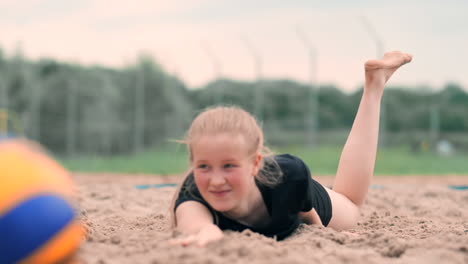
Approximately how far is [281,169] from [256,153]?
9.0 inches

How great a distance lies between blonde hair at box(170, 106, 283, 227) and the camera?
2510mm

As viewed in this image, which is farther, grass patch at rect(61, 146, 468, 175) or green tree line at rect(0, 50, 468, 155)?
green tree line at rect(0, 50, 468, 155)

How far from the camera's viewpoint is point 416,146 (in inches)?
656

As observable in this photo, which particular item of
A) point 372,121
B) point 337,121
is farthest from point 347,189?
point 337,121

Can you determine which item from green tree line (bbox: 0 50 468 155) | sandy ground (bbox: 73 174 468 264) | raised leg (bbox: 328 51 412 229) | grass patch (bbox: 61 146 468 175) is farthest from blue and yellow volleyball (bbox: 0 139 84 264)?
green tree line (bbox: 0 50 468 155)

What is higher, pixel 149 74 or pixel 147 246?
pixel 149 74

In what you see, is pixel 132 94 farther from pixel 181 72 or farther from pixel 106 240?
pixel 106 240

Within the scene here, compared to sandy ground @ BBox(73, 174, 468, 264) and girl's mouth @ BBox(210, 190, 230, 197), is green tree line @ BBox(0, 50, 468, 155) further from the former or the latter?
girl's mouth @ BBox(210, 190, 230, 197)

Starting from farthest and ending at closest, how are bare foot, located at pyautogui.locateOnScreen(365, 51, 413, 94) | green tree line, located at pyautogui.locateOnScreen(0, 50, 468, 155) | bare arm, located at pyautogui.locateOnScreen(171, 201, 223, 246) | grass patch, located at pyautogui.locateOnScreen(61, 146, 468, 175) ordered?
green tree line, located at pyautogui.locateOnScreen(0, 50, 468, 155) → grass patch, located at pyautogui.locateOnScreen(61, 146, 468, 175) → bare foot, located at pyautogui.locateOnScreen(365, 51, 413, 94) → bare arm, located at pyautogui.locateOnScreen(171, 201, 223, 246)

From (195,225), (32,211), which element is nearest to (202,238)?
(195,225)

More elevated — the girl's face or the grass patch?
the girl's face

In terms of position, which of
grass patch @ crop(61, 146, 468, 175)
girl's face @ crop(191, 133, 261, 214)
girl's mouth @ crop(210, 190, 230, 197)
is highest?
girl's face @ crop(191, 133, 261, 214)

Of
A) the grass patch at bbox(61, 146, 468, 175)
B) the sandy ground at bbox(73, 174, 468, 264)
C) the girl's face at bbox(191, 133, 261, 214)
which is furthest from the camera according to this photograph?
the grass patch at bbox(61, 146, 468, 175)

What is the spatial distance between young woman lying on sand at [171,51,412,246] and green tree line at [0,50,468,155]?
1170 centimetres
